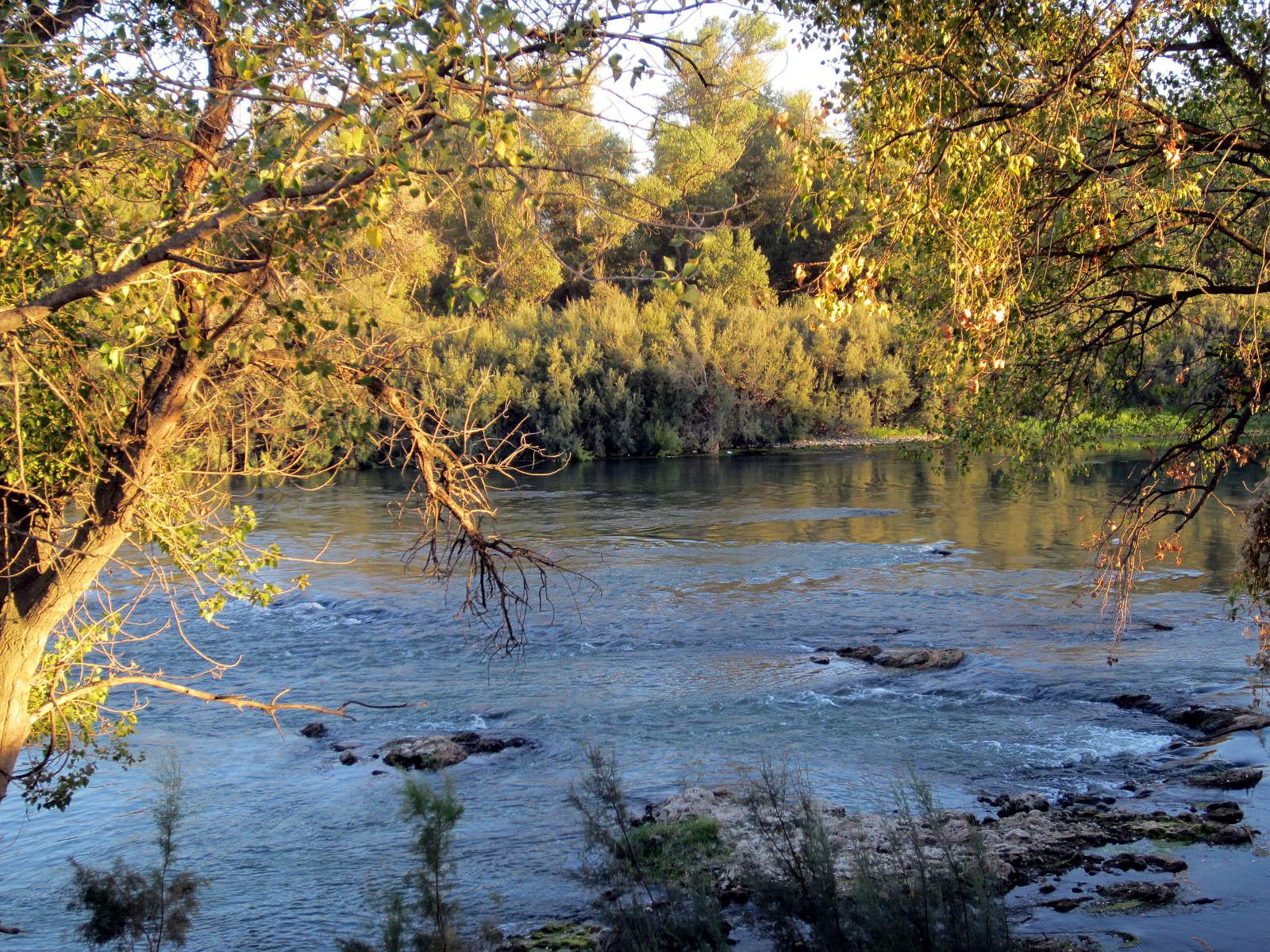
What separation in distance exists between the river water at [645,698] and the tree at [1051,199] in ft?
6.36

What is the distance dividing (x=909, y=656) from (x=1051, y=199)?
6.76 m

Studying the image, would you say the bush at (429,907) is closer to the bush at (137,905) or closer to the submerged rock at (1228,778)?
the bush at (137,905)

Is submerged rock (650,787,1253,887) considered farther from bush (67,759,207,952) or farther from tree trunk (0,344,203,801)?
tree trunk (0,344,203,801)

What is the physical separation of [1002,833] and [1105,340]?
380cm

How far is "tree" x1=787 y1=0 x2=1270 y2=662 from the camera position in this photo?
6840mm

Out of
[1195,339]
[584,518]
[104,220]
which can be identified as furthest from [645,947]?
[1195,339]

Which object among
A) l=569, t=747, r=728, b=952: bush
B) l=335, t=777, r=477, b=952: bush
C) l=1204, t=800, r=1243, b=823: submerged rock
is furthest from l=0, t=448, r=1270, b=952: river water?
l=335, t=777, r=477, b=952: bush

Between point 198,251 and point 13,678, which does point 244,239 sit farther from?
point 13,678

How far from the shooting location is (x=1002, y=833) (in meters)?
7.91

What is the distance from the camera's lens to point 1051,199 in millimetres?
7512

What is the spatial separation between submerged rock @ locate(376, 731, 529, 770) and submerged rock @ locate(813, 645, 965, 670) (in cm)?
449

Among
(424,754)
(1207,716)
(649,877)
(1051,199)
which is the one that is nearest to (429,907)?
(649,877)

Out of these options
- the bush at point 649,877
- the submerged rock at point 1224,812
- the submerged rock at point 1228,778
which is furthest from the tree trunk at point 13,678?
the submerged rock at point 1228,778

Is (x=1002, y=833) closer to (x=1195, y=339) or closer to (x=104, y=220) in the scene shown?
(x=104, y=220)
